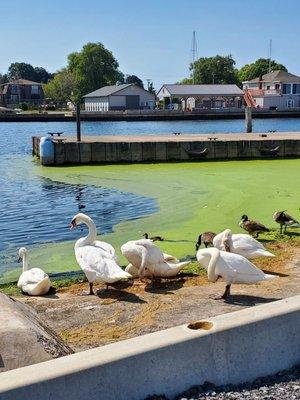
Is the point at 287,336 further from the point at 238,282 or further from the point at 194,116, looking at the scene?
the point at 194,116

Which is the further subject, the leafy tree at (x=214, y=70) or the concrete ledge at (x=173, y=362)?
the leafy tree at (x=214, y=70)

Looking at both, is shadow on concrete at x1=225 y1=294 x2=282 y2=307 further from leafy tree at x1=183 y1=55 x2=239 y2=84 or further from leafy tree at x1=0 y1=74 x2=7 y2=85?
leafy tree at x1=0 y1=74 x2=7 y2=85

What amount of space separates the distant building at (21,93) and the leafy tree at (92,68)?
10.2 metres

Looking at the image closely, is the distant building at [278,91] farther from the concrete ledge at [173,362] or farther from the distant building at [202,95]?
the concrete ledge at [173,362]

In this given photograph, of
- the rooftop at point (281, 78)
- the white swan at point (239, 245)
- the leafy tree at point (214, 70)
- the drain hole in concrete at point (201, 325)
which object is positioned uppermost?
the leafy tree at point (214, 70)

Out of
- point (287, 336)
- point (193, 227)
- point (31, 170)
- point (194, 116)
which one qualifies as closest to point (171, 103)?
point (194, 116)

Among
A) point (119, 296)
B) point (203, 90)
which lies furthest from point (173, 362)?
point (203, 90)

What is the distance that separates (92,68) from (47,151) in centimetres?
9926

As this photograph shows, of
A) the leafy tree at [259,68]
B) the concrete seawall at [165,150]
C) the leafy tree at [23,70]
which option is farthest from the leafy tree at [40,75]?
the concrete seawall at [165,150]

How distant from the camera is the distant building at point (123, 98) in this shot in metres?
98.6

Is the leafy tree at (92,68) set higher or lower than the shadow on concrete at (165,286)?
higher

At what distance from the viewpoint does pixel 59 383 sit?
11.8ft

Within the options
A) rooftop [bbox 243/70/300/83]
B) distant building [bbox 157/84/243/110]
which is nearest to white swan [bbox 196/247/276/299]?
distant building [bbox 157/84/243/110]

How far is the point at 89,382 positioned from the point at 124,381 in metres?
0.25
